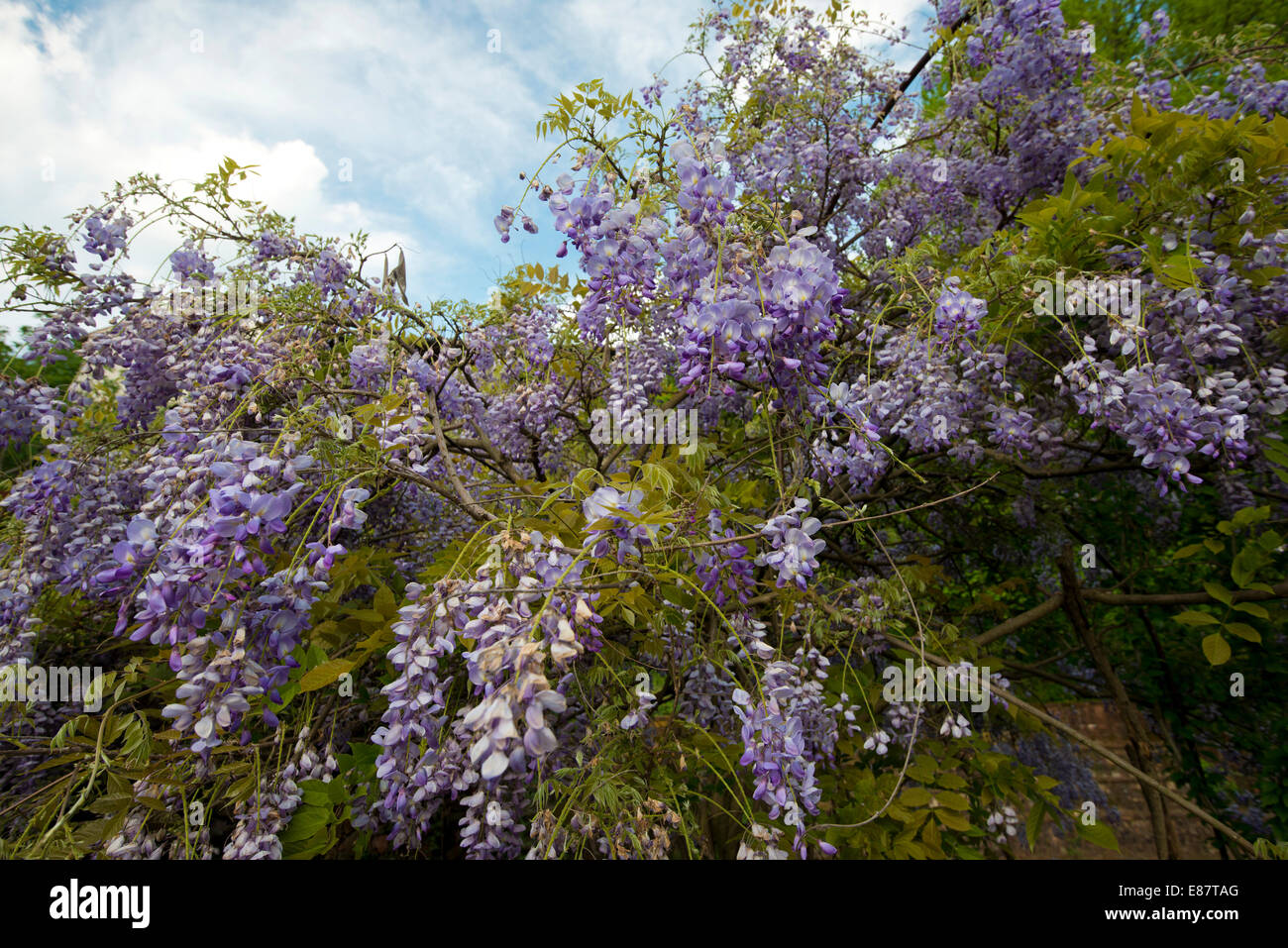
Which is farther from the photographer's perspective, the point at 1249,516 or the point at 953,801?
the point at 1249,516

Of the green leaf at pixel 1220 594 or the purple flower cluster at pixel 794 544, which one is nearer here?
the purple flower cluster at pixel 794 544

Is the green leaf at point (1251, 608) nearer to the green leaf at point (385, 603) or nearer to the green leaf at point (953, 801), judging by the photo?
the green leaf at point (953, 801)

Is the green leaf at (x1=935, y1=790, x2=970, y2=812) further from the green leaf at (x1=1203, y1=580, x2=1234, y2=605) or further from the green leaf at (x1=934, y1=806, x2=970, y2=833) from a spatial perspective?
the green leaf at (x1=1203, y1=580, x2=1234, y2=605)

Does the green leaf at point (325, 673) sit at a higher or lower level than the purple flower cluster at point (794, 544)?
lower

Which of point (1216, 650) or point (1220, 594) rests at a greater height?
point (1220, 594)

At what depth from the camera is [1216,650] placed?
209cm

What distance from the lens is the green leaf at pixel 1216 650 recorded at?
6.77 ft

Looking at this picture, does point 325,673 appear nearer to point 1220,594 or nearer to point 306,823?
point 306,823

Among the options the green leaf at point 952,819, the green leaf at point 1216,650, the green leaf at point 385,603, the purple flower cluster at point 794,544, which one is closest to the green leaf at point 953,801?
the green leaf at point 952,819

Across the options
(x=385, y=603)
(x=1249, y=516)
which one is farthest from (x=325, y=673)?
(x=1249, y=516)

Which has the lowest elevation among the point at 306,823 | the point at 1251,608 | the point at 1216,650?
the point at 306,823

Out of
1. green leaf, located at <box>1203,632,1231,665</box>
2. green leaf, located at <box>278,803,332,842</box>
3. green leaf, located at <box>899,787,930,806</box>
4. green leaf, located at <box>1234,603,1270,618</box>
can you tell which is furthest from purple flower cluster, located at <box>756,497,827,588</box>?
green leaf, located at <box>1234,603,1270,618</box>

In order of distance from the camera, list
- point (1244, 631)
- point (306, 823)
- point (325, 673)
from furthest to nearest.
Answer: point (1244, 631) → point (306, 823) → point (325, 673)
